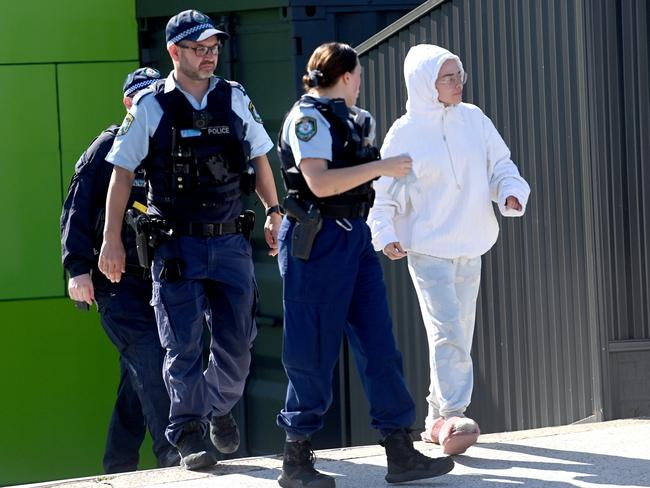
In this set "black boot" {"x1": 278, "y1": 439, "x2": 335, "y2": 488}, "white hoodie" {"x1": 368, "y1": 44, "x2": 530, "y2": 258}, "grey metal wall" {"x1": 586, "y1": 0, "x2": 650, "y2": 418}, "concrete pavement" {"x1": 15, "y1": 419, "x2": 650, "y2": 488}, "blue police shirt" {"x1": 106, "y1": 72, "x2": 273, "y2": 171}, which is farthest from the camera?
"grey metal wall" {"x1": 586, "y1": 0, "x2": 650, "y2": 418}

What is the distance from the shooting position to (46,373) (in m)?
8.88

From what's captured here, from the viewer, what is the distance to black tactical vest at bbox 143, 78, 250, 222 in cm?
485

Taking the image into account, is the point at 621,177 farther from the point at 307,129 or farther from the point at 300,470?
the point at 300,470

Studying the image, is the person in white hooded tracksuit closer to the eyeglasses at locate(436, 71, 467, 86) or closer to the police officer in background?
the eyeglasses at locate(436, 71, 467, 86)

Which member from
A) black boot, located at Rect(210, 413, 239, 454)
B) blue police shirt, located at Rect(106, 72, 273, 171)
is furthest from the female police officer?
black boot, located at Rect(210, 413, 239, 454)

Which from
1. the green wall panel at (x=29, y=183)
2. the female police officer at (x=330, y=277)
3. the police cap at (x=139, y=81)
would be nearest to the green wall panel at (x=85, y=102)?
the green wall panel at (x=29, y=183)

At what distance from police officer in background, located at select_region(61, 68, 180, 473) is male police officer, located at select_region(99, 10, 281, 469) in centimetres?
80

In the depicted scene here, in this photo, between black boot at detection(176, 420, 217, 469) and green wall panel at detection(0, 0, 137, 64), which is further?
green wall panel at detection(0, 0, 137, 64)

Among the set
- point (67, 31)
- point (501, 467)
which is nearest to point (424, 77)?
point (501, 467)

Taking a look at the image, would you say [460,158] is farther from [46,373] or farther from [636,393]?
[46,373]

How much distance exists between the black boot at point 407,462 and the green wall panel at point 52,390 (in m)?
4.74

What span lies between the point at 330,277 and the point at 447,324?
806mm

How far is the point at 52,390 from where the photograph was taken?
8.90 metres

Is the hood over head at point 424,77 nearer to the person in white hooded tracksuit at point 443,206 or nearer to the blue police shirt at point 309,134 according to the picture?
the person in white hooded tracksuit at point 443,206
